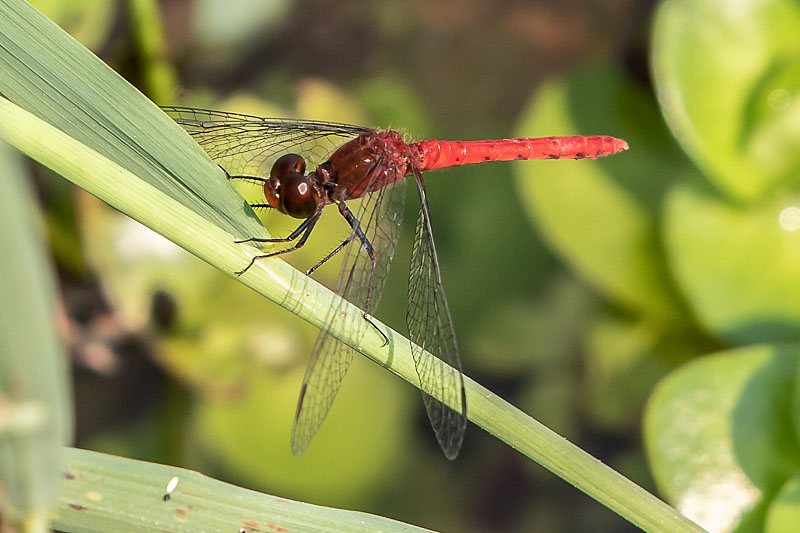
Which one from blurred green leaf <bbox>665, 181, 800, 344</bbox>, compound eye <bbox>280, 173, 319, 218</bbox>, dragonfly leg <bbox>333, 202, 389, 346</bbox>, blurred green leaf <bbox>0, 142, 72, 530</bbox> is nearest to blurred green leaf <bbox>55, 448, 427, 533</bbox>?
blurred green leaf <bbox>0, 142, 72, 530</bbox>

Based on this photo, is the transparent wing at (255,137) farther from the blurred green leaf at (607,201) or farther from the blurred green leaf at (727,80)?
the blurred green leaf at (727,80)

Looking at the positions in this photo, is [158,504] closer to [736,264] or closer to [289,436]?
[289,436]

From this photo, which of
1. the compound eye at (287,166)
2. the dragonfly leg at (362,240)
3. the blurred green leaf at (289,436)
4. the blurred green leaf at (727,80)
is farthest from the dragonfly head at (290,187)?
the blurred green leaf at (727,80)

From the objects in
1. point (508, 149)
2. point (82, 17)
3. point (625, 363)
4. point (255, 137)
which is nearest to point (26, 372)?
point (255, 137)

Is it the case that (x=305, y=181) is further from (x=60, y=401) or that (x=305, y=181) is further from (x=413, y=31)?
(x=413, y=31)

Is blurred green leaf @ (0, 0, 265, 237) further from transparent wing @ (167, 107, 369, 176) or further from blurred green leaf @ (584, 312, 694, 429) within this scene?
blurred green leaf @ (584, 312, 694, 429)

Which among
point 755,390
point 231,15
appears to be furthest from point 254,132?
point 755,390
